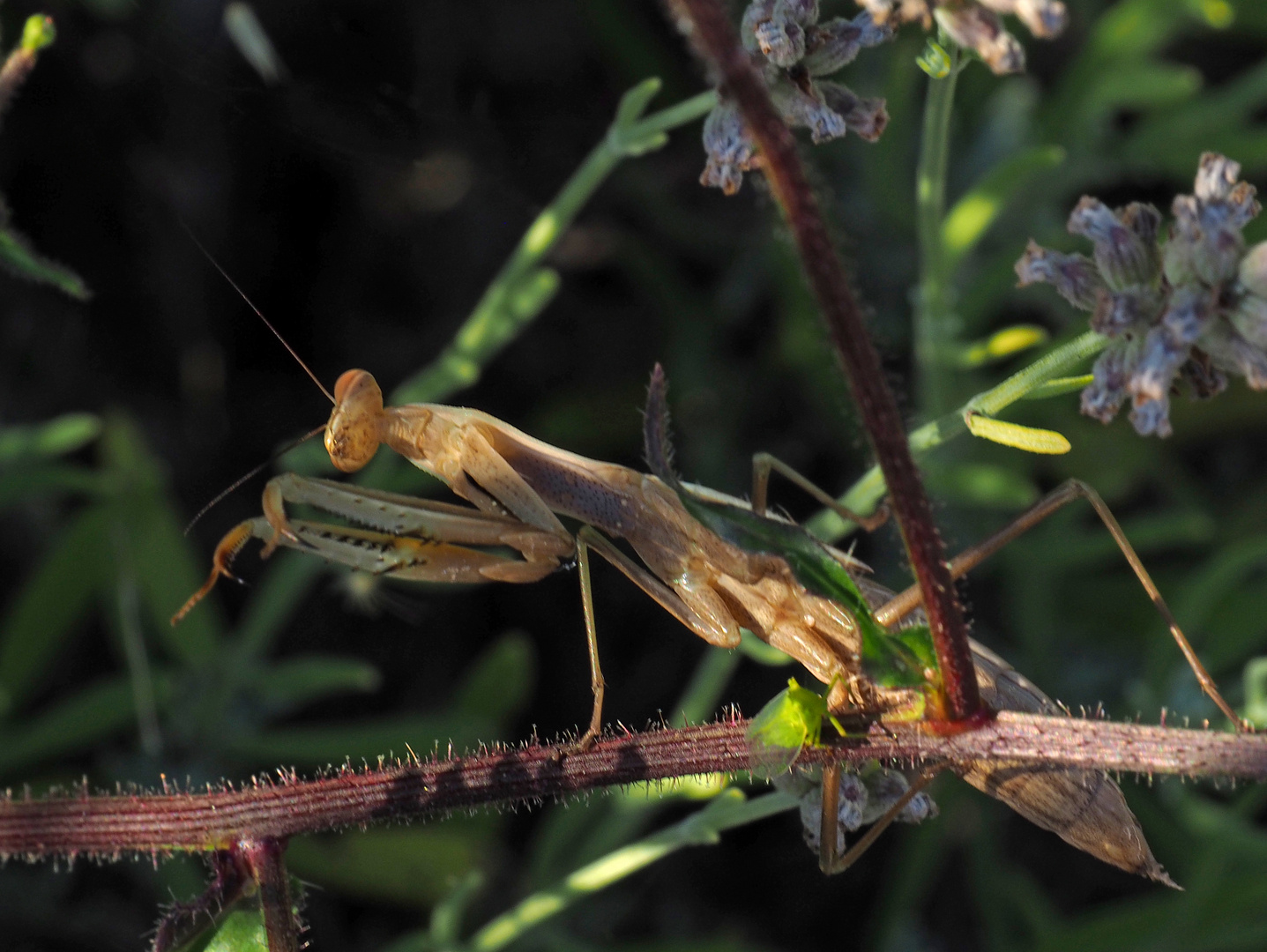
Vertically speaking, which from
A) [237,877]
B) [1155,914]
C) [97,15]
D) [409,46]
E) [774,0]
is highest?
[97,15]

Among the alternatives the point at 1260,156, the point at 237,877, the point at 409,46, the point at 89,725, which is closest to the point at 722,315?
the point at 409,46

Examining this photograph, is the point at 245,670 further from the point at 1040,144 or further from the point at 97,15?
the point at 1040,144

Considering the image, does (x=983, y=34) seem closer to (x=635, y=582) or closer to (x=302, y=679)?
(x=635, y=582)

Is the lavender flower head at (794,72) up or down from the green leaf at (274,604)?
down

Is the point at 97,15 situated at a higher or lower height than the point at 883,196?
higher

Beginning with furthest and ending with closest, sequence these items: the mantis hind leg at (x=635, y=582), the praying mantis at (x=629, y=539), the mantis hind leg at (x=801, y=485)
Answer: the mantis hind leg at (x=801, y=485)
the mantis hind leg at (x=635, y=582)
the praying mantis at (x=629, y=539)

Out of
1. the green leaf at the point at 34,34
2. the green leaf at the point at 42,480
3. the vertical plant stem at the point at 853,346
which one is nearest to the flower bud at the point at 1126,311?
the vertical plant stem at the point at 853,346

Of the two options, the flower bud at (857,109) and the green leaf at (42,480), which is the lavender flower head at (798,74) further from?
the green leaf at (42,480)
